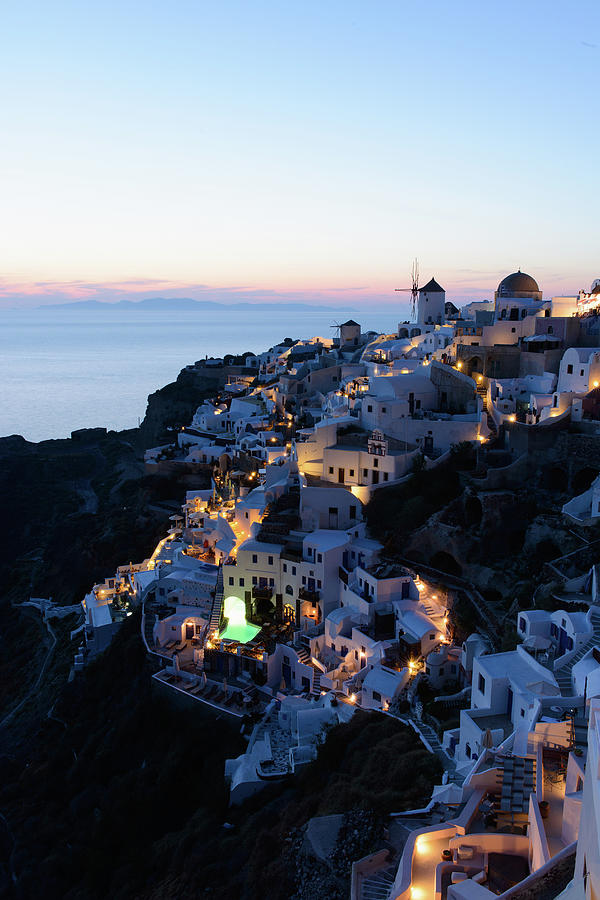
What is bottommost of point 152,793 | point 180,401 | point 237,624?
point 152,793

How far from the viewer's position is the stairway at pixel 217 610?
24.8 meters

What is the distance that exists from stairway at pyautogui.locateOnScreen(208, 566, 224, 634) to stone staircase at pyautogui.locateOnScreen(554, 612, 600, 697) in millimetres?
12970

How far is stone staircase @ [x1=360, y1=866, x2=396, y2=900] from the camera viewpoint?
35.8 feet

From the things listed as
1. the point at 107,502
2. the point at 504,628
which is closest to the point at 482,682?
the point at 504,628

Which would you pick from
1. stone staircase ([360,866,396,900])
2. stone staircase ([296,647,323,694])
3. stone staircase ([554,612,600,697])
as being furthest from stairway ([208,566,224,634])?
stone staircase ([360,866,396,900])

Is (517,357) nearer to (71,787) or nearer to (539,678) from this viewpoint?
(539,678)

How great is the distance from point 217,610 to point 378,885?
15.2 metres

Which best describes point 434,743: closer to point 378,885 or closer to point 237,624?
point 378,885

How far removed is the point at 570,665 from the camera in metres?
14.8

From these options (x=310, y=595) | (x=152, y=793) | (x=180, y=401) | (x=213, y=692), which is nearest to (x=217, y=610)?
(x=213, y=692)

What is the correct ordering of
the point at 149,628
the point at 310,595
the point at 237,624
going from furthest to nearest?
the point at 149,628 → the point at 237,624 → the point at 310,595

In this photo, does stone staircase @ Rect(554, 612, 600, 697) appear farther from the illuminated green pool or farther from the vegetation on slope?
the illuminated green pool

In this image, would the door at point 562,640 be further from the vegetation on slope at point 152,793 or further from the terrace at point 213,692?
the terrace at point 213,692

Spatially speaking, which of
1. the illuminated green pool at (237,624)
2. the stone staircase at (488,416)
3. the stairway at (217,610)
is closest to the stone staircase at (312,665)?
the illuminated green pool at (237,624)
